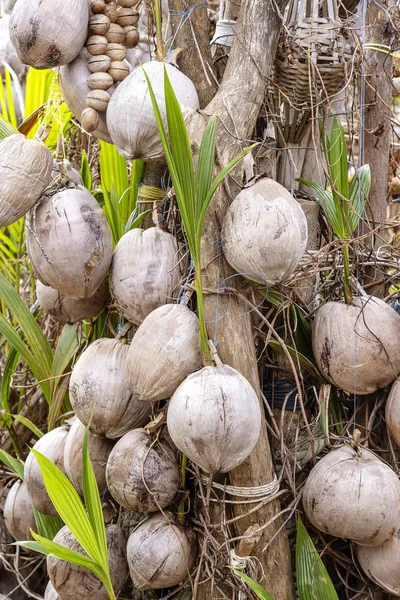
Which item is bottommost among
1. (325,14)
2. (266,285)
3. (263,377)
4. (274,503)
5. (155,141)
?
(274,503)

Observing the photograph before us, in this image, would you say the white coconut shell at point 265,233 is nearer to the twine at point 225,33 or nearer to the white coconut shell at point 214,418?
the white coconut shell at point 214,418

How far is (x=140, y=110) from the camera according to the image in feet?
3.77

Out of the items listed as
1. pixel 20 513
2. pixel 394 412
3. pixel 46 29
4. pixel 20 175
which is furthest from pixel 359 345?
pixel 20 513

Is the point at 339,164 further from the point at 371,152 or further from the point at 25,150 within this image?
the point at 25,150

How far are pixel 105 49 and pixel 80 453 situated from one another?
80 centimetres

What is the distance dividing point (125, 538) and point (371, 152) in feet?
3.47

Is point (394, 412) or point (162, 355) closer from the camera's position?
point (162, 355)

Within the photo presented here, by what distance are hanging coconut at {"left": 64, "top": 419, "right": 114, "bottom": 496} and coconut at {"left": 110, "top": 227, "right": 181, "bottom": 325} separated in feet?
0.92

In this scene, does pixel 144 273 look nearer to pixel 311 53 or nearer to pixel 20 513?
pixel 311 53

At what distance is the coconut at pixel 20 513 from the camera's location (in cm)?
162

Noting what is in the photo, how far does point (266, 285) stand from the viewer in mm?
1181

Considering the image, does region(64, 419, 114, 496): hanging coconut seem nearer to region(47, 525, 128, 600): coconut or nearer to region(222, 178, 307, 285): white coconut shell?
region(47, 525, 128, 600): coconut

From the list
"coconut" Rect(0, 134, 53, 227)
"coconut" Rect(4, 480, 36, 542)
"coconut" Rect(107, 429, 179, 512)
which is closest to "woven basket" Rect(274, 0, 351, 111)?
"coconut" Rect(0, 134, 53, 227)

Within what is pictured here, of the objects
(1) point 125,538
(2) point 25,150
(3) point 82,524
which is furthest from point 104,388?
(2) point 25,150
